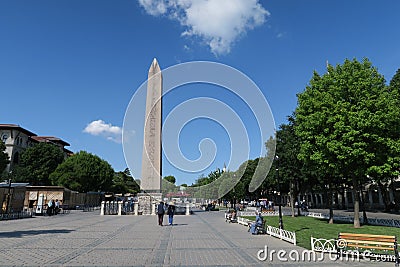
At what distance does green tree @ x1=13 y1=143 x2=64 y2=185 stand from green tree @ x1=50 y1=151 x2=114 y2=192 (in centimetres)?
379

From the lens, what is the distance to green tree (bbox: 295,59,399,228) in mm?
17734

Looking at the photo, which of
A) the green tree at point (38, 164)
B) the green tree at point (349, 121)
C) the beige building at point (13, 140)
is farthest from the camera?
the beige building at point (13, 140)

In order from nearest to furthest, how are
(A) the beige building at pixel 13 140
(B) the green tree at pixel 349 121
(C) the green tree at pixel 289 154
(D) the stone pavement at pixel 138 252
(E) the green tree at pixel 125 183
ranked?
1. (D) the stone pavement at pixel 138 252
2. (B) the green tree at pixel 349 121
3. (C) the green tree at pixel 289 154
4. (A) the beige building at pixel 13 140
5. (E) the green tree at pixel 125 183

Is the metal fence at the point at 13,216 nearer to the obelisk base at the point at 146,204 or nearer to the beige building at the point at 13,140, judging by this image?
the obelisk base at the point at 146,204

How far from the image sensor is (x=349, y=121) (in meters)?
18.0

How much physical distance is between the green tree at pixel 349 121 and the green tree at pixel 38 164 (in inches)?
2094

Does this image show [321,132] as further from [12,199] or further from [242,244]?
[12,199]

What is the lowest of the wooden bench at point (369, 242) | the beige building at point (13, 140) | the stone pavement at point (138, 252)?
the stone pavement at point (138, 252)

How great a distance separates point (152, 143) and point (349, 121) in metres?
17.7

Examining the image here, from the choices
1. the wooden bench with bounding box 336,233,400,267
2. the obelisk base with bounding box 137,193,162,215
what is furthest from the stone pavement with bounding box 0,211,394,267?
the obelisk base with bounding box 137,193,162,215

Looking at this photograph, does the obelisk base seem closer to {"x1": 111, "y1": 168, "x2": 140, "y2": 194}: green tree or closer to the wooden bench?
the wooden bench

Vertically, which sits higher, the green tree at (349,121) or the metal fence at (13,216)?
the green tree at (349,121)

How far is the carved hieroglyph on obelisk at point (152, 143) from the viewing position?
29.5m

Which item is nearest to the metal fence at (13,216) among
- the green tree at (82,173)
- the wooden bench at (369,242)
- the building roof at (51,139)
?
the wooden bench at (369,242)
